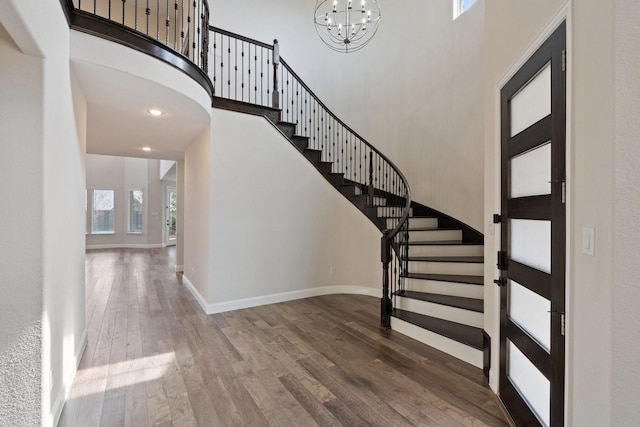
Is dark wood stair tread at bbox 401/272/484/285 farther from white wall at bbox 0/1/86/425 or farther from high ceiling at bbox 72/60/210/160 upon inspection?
white wall at bbox 0/1/86/425

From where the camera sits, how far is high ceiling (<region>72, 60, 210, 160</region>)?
264cm

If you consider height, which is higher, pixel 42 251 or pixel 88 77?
pixel 88 77

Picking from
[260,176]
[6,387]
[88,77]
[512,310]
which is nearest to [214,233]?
[260,176]

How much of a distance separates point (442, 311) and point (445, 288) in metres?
0.35

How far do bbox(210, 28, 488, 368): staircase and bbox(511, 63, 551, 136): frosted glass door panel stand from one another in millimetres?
1803

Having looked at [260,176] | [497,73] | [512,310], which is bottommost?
[512,310]

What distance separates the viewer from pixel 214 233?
4.09 metres

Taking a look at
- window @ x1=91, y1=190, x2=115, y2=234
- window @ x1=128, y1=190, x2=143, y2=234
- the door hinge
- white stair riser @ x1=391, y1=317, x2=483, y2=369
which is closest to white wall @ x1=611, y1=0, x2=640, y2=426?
the door hinge

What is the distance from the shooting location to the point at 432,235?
473 cm

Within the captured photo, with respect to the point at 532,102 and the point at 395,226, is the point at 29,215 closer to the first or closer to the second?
the point at 532,102

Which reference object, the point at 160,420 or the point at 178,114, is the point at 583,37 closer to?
the point at 160,420

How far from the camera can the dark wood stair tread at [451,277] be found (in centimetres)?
345

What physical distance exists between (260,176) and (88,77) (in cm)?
226

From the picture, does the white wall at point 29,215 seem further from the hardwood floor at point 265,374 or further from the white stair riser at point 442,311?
the white stair riser at point 442,311
